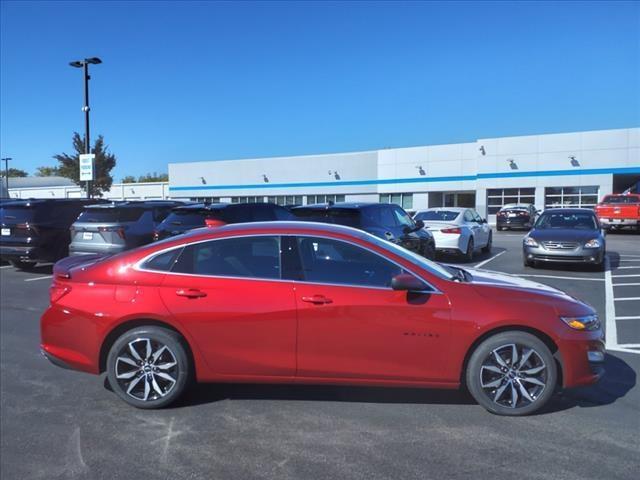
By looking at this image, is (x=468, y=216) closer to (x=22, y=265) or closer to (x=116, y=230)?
(x=116, y=230)

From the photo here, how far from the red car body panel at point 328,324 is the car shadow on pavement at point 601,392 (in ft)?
1.11

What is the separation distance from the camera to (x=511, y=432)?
3.93 m

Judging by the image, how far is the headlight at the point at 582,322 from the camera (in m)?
4.18

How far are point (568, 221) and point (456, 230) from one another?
2762 mm

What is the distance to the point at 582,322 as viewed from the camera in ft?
13.8

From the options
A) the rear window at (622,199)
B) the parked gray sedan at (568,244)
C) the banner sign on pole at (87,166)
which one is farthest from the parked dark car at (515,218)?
the banner sign on pole at (87,166)

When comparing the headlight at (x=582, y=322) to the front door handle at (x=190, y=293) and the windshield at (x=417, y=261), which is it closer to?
the windshield at (x=417, y=261)

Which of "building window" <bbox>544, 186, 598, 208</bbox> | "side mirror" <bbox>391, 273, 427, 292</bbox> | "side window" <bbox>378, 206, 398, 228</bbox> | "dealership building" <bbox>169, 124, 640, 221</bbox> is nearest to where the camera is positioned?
"side mirror" <bbox>391, 273, 427, 292</bbox>

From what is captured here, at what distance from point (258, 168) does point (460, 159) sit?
19052 millimetres

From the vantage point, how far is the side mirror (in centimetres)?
411

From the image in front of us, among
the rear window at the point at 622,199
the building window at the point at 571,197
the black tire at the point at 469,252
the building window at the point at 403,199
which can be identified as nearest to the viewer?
the black tire at the point at 469,252

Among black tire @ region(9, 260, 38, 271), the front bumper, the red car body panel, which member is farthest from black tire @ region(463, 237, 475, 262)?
black tire @ region(9, 260, 38, 271)

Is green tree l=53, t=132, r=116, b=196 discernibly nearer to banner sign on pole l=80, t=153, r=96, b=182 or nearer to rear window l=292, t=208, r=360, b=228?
banner sign on pole l=80, t=153, r=96, b=182

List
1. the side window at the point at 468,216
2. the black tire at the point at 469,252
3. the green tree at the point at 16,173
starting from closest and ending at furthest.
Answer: the black tire at the point at 469,252 < the side window at the point at 468,216 < the green tree at the point at 16,173
